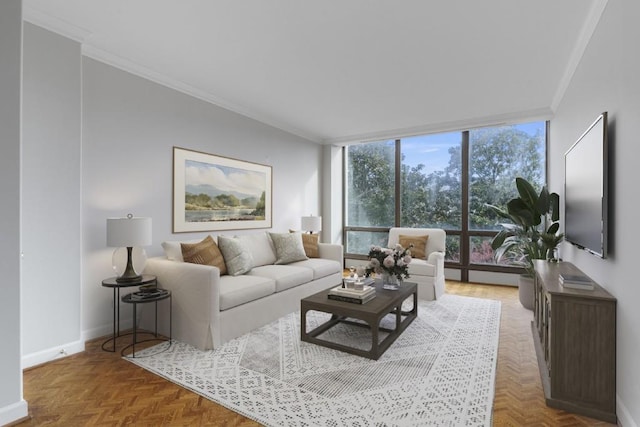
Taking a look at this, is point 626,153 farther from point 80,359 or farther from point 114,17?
point 80,359

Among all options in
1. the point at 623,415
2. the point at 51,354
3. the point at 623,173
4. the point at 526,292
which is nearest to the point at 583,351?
the point at 623,415

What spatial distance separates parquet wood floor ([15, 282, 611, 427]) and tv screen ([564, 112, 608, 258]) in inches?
42.5

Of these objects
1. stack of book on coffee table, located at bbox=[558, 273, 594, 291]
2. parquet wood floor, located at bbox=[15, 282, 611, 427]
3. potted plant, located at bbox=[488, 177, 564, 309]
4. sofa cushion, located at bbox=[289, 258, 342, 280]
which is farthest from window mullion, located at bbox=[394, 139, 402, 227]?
stack of book on coffee table, located at bbox=[558, 273, 594, 291]

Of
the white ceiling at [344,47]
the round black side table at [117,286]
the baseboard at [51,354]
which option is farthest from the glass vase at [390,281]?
the baseboard at [51,354]

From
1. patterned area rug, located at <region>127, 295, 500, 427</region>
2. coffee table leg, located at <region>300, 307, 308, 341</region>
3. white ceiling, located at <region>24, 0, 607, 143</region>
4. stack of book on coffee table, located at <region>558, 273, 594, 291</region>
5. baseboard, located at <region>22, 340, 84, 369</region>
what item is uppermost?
white ceiling, located at <region>24, 0, 607, 143</region>

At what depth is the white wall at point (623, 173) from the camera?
5.89 ft

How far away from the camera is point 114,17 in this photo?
8.68 feet

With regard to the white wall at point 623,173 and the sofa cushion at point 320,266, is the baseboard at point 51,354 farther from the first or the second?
the white wall at point 623,173

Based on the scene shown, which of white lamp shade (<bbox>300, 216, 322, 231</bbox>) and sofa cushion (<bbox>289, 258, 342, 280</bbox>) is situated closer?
sofa cushion (<bbox>289, 258, 342, 280</bbox>)

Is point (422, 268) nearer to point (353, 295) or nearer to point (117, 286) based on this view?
point (353, 295)

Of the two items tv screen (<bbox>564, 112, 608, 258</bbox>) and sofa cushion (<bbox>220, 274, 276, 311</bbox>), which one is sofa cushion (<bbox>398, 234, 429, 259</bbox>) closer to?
tv screen (<bbox>564, 112, 608, 258</bbox>)

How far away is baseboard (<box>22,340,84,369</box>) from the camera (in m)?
2.59

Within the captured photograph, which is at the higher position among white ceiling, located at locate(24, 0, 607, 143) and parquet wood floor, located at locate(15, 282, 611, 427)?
white ceiling, located at locate(24, 0, 607, 143)

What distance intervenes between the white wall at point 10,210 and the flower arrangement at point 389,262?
2.82 metres
